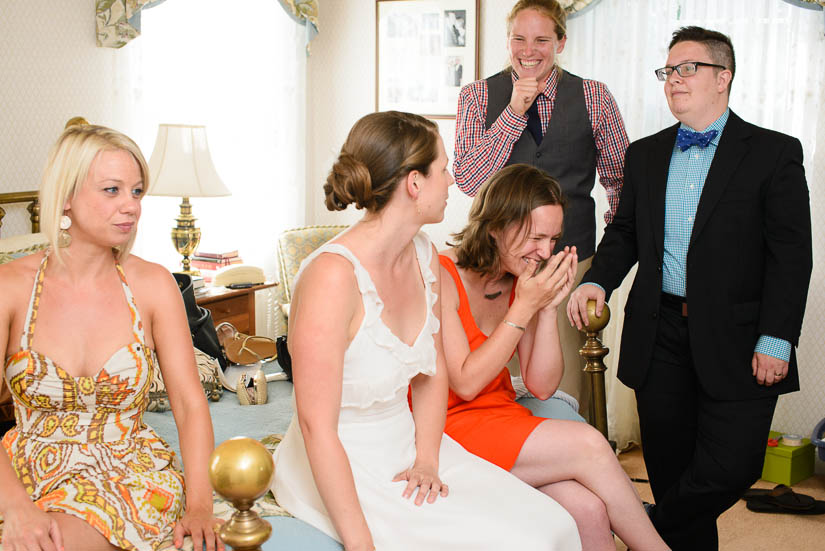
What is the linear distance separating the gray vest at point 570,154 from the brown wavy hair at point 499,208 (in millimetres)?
608

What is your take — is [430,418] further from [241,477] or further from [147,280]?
[241,477]

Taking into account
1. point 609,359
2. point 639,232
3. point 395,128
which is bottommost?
point 609,359

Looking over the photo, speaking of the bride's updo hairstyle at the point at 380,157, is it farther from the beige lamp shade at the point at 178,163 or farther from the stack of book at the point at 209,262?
the stack of book at the point at 209,262

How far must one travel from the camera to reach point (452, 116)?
452cm

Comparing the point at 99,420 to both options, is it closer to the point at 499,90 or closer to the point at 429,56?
the point at 499,90

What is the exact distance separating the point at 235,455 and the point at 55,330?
82cm

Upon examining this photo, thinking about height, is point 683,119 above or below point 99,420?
above

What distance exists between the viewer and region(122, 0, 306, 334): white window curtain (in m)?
4.10

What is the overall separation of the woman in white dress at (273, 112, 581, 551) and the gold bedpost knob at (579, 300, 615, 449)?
22.6 inches

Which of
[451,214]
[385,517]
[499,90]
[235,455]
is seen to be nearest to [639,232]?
[499,90]

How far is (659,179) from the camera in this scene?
2320mm

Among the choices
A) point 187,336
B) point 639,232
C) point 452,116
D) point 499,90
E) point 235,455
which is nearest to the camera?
point 235,455

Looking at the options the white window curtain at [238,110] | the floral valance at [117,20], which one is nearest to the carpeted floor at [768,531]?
the white window curtain at [238,110]

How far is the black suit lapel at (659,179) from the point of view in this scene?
2.29 m
